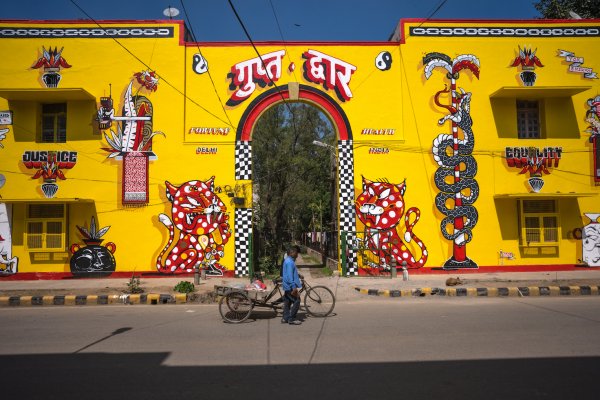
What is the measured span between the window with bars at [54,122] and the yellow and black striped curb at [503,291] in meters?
12.7

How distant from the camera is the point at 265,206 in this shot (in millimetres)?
25984

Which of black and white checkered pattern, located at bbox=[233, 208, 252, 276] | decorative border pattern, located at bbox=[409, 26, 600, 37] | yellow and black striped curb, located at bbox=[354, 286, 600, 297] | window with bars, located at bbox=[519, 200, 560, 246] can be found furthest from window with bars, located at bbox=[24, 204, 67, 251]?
window with bars, located at bbox=[519, 200, 560, 246]

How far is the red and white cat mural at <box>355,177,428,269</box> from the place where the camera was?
1723 cm

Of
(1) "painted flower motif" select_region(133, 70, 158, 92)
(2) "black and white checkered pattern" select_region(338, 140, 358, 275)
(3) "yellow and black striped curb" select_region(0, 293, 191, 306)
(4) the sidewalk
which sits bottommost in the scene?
(3) "yellow and black striped curb" select_region(0, 293, 191, 306)

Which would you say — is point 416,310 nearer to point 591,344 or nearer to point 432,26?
point 591,344

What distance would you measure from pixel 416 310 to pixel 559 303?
3.56m

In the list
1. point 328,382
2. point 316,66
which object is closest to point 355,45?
point 316,66

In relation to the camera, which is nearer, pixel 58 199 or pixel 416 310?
pixel 416 310

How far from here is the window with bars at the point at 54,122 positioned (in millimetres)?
17672

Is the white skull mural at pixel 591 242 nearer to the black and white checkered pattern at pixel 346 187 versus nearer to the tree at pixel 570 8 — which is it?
the black and white checkered pattern at pixel 346 187

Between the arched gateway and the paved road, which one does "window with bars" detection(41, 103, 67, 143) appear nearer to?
the arched gateway

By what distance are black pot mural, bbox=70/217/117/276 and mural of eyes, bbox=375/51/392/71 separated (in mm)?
11265

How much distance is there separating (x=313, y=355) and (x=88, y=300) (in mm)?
8581

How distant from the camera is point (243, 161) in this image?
1742 centimetres
